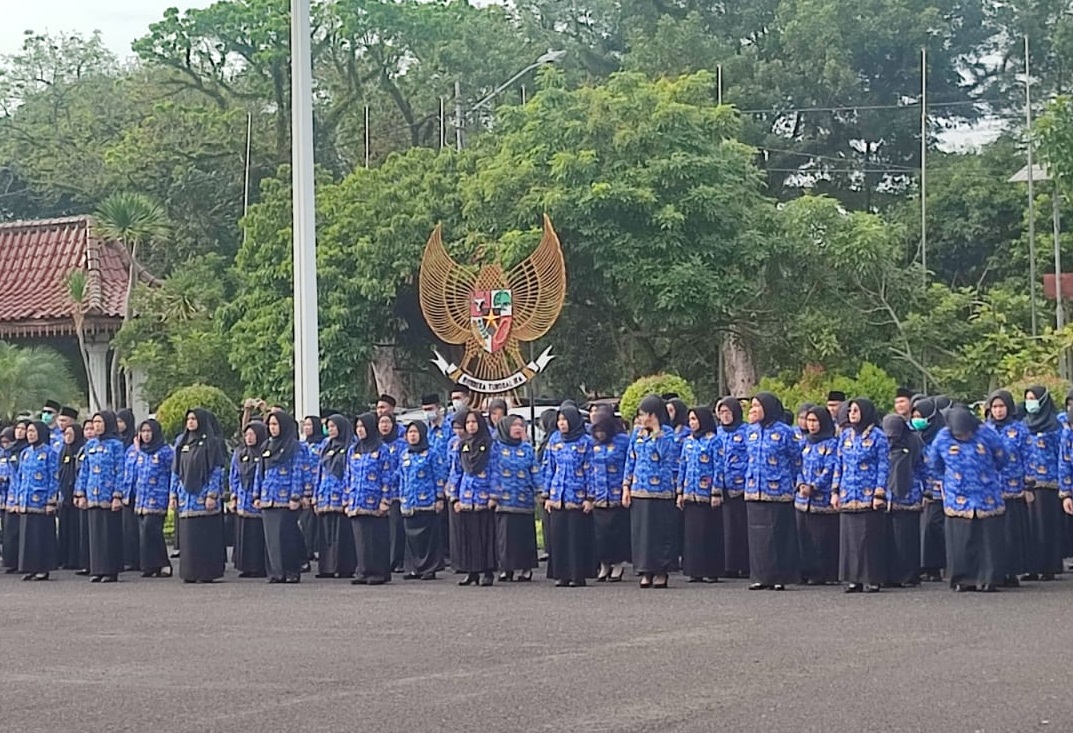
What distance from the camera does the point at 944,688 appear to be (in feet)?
27.8

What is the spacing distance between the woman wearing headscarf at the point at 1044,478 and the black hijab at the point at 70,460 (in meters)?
8.69

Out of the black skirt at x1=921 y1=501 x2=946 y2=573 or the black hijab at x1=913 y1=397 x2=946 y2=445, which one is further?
the black hijab at x1=913 y1=397 x2=946 y2=445

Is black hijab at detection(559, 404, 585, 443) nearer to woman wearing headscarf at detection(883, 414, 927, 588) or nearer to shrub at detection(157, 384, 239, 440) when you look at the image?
woman wearing headscarf at detection(883, 414, 927, 588)

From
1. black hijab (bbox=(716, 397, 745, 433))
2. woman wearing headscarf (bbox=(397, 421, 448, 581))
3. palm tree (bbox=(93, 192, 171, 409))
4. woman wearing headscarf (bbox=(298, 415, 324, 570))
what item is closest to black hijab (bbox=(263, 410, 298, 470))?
woman wearing headscarf (bbox=(298, 415, 324, 570))

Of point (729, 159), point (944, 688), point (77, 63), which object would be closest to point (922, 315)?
point (729, 159)

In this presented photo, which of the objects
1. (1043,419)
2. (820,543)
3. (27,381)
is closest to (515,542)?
(820,543)

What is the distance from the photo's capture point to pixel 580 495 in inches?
580

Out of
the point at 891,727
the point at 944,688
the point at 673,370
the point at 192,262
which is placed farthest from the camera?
the point at 192,262

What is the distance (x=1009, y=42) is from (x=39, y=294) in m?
22.6

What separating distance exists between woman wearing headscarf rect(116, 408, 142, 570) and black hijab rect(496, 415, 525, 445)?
3529 millimetres

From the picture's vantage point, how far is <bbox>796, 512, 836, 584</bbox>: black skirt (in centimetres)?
1405

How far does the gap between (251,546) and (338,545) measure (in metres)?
0.98

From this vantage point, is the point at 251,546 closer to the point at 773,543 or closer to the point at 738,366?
the point at 773,543

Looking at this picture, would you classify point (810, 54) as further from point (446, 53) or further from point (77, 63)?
point (77, 63)
